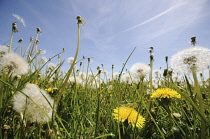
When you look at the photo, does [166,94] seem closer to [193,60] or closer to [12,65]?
[193,60]

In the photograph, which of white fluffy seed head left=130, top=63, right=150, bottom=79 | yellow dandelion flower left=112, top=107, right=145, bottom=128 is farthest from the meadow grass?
white fluffy seed head left=130, top=63, right=150, bottom=79

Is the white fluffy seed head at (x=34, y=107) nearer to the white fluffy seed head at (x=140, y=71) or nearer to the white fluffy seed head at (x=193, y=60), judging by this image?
the white fluffy seed head at (x=193, y=60)

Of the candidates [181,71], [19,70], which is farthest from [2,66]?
[181,71]

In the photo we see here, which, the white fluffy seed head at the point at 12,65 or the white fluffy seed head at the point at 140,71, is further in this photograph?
the white fluffy seed head at the point at 140,71

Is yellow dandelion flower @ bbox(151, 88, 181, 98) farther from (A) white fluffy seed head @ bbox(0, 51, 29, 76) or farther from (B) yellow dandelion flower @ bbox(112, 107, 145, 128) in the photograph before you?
(A) white fluffy seed head @ bbox(0, 51, 29, 76)

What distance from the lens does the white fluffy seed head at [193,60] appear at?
3.90 feet

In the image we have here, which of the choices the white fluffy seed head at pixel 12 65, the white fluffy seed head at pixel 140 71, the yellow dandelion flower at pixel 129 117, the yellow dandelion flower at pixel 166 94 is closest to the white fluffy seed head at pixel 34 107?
the white fluffy seed head at pixel 12 65

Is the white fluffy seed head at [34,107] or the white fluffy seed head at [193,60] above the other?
the white fluffy seed head at [193,60]

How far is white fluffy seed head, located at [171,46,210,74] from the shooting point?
1.19 metres

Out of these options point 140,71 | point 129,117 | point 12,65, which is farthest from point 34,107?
point 140,71

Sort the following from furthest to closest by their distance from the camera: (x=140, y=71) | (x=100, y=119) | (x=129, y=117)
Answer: (x=140, y=71), (x=100, y=119), (x=129, y=117)

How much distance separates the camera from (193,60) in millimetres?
1223

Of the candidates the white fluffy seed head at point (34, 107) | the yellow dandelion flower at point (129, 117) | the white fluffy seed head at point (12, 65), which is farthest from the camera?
the white fluffy seed head at point (12, 65)

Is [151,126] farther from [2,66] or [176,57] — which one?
[2,66]
